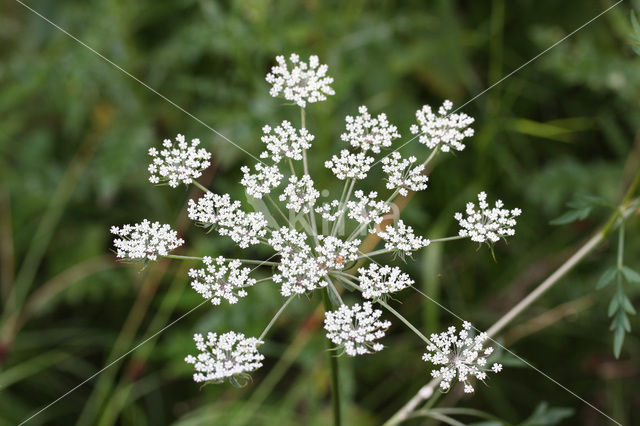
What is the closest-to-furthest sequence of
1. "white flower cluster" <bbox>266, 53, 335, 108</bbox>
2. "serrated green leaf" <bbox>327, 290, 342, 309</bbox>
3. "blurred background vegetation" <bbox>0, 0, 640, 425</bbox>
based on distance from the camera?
1. "serrated green leaf" <bbox>327, 290, 342, 309</bbox>
2. "white flower cluster" <bbox>266, 53, 335, 108</bbox>
3. "blurred background vegetation" <bbox>0, 0, 640, 425</bbox>

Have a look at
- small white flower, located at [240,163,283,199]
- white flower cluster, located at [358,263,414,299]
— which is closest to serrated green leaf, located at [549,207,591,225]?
white flower cluster, located at [358,263,414,299]

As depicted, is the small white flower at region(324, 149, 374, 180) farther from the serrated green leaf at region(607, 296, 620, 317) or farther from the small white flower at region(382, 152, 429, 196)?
the serrated green leaf at region(607, 296, 620, 317)

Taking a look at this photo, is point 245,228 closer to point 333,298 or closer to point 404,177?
point 333,298

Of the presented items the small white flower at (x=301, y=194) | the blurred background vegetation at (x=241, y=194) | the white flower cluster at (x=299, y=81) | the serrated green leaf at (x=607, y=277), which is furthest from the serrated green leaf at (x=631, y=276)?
the blurred background vegetation at (x=241, y=194)

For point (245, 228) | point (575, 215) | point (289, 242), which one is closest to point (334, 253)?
point (289, 242)

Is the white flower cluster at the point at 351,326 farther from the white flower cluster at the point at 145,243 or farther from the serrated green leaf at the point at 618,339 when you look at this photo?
the serrated green leaf at the point at 618,339
